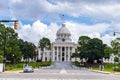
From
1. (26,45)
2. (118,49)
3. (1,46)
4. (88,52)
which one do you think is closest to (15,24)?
(1,46)

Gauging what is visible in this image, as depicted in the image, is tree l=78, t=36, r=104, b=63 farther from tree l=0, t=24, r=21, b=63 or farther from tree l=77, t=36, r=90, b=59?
tree l=0, t=24, r=21, b=63

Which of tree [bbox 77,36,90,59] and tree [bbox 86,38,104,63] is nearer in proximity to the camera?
tree [bbox 86,38,104,63]

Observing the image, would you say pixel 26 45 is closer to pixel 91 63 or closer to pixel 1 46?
pixel 91 63

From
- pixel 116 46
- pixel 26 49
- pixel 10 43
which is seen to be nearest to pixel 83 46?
pixel 26 49

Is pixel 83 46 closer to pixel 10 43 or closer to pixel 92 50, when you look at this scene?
pixel 92 50

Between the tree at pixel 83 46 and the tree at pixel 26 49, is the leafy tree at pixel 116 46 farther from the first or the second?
the tree at pixel 26 49

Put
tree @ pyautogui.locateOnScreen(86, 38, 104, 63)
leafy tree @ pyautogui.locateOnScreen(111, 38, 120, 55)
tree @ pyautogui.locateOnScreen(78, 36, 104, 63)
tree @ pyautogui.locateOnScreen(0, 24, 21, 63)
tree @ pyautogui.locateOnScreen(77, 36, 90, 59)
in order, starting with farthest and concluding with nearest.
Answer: tree @ pyautogui.locateOnScreen(77, 36, 90, 59) < tree @ pyautogui.locateOnScreen(78, 36, 104, 63) < tree @ pyautogui.locateOnScreen(86, 38, 104, 63) < leafy tree @ pyautogui.locateOnScreen(111, 38, 120, 55) < tree @ pyautogui.locateOnScreen(0, 24, 21, 63)

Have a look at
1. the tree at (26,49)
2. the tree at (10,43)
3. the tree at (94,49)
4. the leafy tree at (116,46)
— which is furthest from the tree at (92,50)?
the tree at (10,43)

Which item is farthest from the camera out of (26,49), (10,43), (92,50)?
(26,49)

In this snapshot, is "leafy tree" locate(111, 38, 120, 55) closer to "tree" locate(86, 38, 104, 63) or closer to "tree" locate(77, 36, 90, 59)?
"tree" locate(86, 38, 104, 63)

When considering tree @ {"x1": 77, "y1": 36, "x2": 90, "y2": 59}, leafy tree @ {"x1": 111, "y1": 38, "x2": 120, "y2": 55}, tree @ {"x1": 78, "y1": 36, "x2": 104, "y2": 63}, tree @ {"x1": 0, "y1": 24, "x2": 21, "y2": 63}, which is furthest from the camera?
tree @ {"x1": 77, "y1": 36, "x2": 90, "y2": 59}

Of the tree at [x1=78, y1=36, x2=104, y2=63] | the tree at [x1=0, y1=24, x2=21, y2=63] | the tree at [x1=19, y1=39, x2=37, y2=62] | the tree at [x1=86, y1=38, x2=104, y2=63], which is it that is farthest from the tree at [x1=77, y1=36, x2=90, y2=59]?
the tree at [x1=0, y1=24, x2=21, y2=63]

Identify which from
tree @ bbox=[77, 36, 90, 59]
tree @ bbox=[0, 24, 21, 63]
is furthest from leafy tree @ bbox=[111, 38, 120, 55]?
tree @ bbox=[0, 24, 21, 63]

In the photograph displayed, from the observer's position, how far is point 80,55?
151 meters
